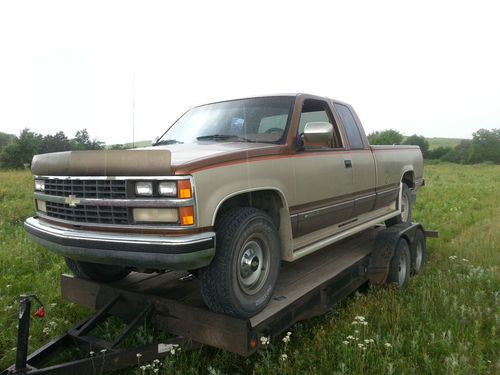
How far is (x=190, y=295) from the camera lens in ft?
11.7

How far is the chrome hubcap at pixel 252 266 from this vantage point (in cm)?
303

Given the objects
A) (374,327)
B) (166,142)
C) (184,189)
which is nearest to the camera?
(184,189)

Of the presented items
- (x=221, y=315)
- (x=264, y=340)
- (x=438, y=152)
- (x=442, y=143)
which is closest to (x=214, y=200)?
(x=221, y=315)

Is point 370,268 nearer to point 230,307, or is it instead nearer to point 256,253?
point 256,253

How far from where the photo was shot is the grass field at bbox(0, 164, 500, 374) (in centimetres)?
314

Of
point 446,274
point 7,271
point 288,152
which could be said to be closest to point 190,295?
point 288,152

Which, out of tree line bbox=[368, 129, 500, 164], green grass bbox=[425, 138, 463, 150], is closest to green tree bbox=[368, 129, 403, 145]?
tree line bbox=[368, 129, 500, 164]

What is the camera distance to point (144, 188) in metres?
2.72

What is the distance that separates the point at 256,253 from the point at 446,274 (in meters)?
3.32

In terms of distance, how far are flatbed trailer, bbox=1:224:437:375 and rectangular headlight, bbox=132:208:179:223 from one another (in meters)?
0.75

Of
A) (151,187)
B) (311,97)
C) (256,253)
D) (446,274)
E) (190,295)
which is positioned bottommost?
(446,274)

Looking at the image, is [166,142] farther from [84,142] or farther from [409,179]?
[409,179]

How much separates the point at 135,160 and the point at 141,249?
1.89ft

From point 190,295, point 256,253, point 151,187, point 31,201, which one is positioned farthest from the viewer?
point 31,201
